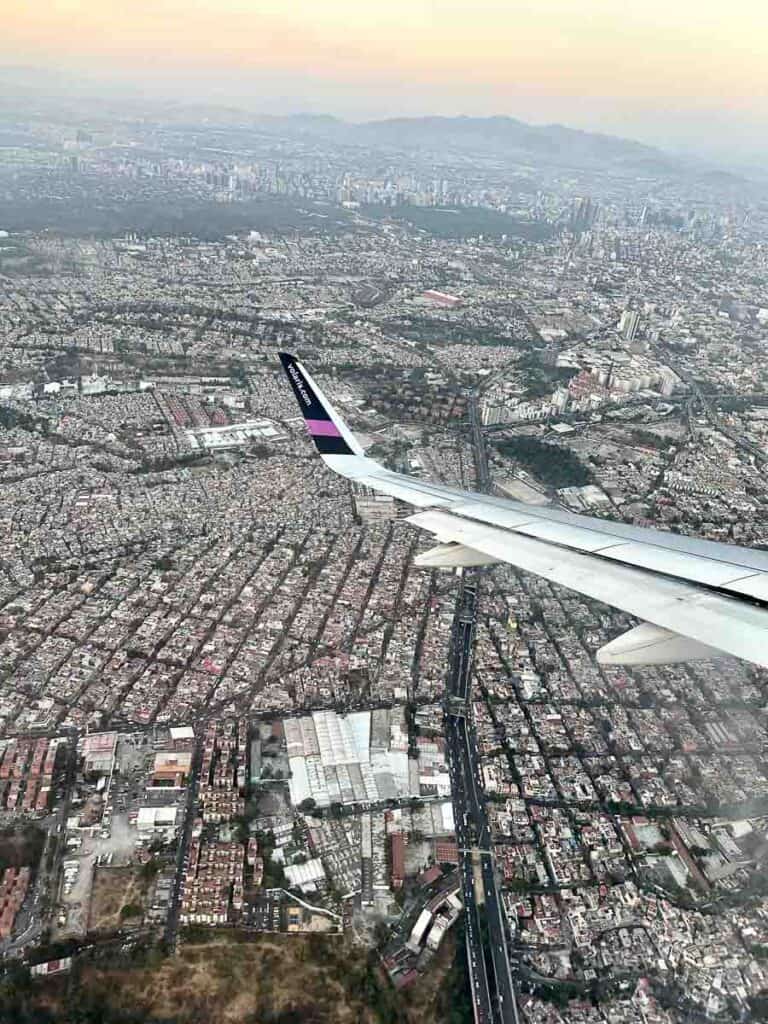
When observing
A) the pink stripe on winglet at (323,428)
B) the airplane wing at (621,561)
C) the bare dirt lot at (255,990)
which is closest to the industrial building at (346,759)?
the bare dirt lot at (255,990)

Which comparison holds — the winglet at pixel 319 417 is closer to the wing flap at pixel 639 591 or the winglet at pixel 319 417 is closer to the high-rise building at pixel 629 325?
the wing flap at pixel 639 591

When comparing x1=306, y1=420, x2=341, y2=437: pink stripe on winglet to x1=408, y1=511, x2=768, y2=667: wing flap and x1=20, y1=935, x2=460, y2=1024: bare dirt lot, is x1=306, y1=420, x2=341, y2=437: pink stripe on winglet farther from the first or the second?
x1=20, y1=935, x2=460, y2=1024: bare dirt lot

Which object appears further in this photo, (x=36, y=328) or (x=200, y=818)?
(x=36, y=328)

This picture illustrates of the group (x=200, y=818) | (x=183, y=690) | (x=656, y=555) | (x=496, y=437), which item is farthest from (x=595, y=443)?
(x=656, y=555)

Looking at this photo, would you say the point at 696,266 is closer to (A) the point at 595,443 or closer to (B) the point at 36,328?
(A) the point at 595,443

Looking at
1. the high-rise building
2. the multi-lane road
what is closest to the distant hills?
the high-rise building

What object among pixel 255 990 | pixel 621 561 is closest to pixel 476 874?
pixel 255 990
